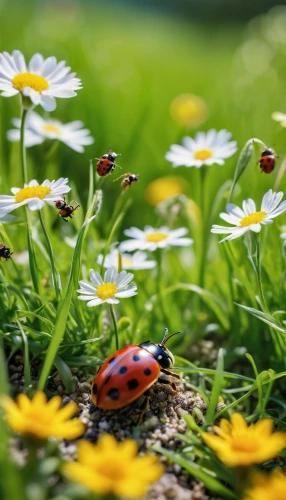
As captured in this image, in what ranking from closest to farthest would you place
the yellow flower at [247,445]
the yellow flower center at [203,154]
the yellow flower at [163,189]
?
1. the yellow flower at [247,445]
2. the yellow flower center at [203,154]
3. the yellow flower at [163,189]

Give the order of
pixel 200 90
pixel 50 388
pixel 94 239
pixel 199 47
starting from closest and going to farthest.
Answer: pixel 50 388, pixel 94 239, pixel 200 90, pixel 199 47

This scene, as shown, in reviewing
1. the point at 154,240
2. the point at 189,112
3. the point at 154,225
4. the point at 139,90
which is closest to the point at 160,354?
the point at 154,240

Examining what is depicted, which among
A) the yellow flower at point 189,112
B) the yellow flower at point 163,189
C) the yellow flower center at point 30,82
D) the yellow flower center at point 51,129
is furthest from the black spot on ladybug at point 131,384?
the yellow flower at point 189,112

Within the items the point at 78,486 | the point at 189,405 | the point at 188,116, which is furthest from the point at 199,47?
the point at 78,486

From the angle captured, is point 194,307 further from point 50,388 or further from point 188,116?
point 188,116

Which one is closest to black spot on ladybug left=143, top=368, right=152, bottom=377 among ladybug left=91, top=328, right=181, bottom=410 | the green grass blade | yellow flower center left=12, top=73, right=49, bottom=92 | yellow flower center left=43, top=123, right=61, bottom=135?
ladybug left=91, top=328, right=181, bottom=410

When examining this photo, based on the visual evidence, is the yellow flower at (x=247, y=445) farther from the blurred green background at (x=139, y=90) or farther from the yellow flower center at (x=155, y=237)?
the blurred green background at (x=139, y=90)
